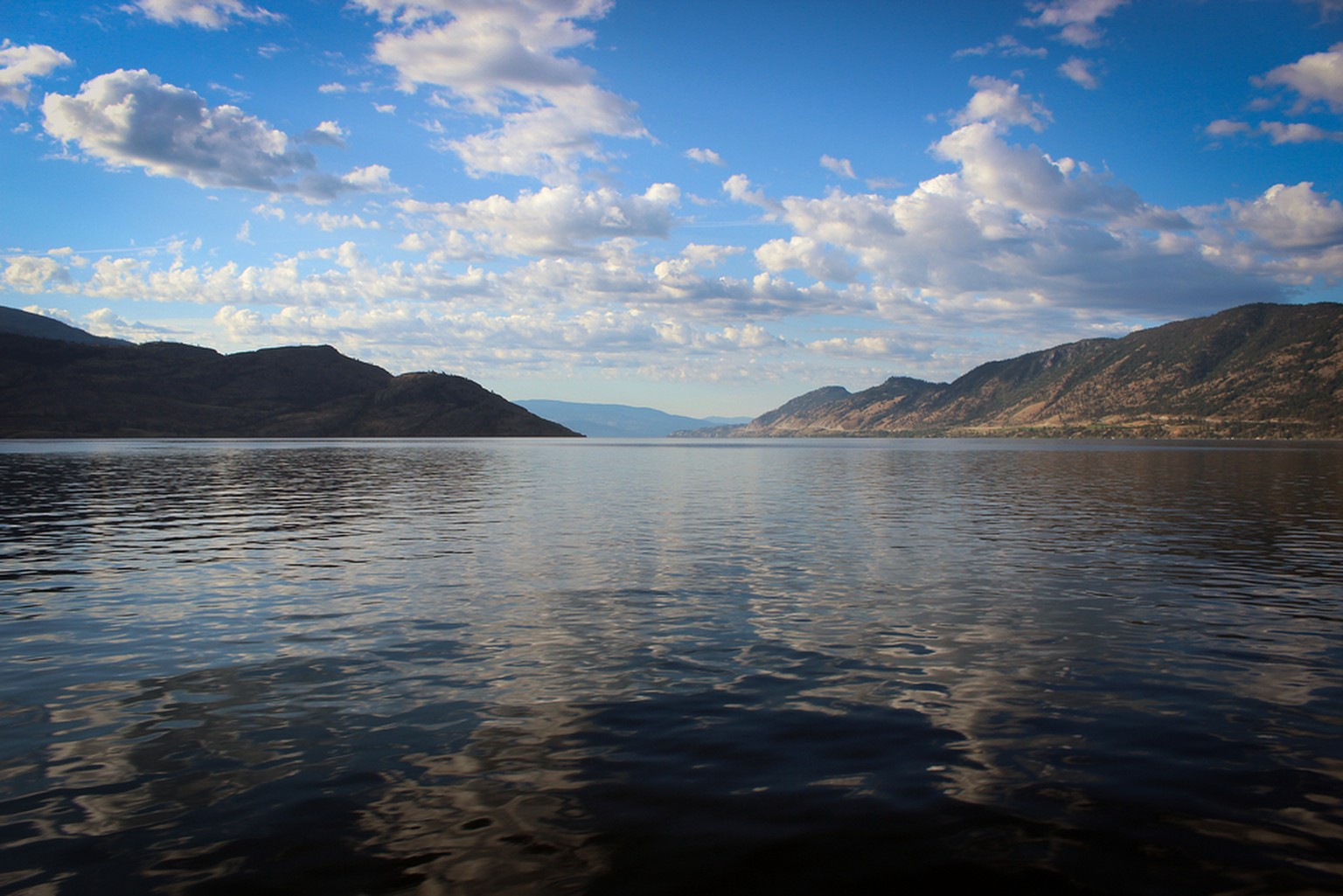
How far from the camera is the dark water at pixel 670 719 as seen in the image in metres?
8.71

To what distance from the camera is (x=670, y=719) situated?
13070 mm

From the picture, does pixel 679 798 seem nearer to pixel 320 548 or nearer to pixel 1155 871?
pixel 1155 871

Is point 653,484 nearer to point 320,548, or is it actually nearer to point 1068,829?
point 320,548

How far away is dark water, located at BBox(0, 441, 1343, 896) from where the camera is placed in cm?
A: 871

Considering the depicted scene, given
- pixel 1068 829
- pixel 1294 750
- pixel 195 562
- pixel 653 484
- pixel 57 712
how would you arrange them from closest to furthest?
pixel 1068 829, pixel 1294 750, pixel 57 712, pixel 195 562, pixel 653 484

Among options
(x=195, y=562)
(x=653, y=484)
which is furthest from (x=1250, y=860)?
(x=653, y=484)

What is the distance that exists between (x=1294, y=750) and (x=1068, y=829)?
5.31 metres

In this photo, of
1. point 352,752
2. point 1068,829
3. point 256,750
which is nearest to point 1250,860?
point 1068,829

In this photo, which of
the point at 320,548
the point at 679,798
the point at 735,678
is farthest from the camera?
the point at 320,548

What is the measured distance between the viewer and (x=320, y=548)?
106 ft

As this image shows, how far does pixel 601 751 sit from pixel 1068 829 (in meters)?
6.39

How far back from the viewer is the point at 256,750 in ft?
38.9

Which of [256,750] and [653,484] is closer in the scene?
[256,750]

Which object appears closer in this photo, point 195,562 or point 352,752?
point 352,752
